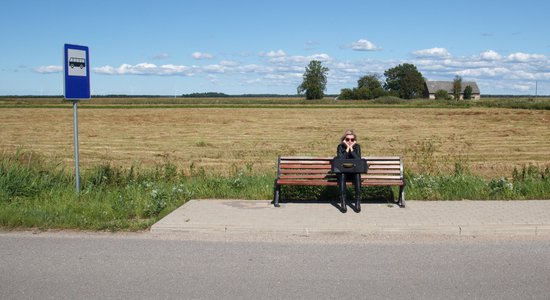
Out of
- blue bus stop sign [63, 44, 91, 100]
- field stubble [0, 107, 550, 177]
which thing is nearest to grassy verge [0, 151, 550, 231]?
blue bus stop sign [63, 44, 91, 100]

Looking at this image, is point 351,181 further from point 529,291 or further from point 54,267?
point 54,267

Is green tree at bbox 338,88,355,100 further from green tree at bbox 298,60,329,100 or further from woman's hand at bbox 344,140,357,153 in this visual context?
woman's hand at bbox 344,140,357,153

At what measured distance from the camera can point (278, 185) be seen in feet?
29.0

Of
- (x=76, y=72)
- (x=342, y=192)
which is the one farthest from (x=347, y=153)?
(x=76, y=72)

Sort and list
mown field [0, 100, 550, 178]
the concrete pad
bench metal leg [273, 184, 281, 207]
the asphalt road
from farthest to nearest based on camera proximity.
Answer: mown field [0, 100, 550, 178] < bench metal leg [273, 184, 281, 207] < the concrete pad < the asphalt road

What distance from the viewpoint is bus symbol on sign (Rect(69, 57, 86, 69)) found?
29.5 ft

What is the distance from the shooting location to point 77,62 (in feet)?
29.8

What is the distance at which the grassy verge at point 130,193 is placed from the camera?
306 inches

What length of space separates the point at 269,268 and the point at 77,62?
5.27 meters

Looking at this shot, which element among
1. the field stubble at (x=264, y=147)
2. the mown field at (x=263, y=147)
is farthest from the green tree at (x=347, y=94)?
the mown field at (x=263, y=147)

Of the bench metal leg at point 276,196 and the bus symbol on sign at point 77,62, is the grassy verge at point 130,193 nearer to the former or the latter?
the bench metal leg at point 276,196

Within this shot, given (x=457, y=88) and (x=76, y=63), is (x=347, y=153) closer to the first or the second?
(x=76, y=63)

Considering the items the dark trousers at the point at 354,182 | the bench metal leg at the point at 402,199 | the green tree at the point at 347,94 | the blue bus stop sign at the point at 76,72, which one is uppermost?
the green tree at the point at 347,94

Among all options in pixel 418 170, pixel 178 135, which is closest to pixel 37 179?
pixel 418 170
